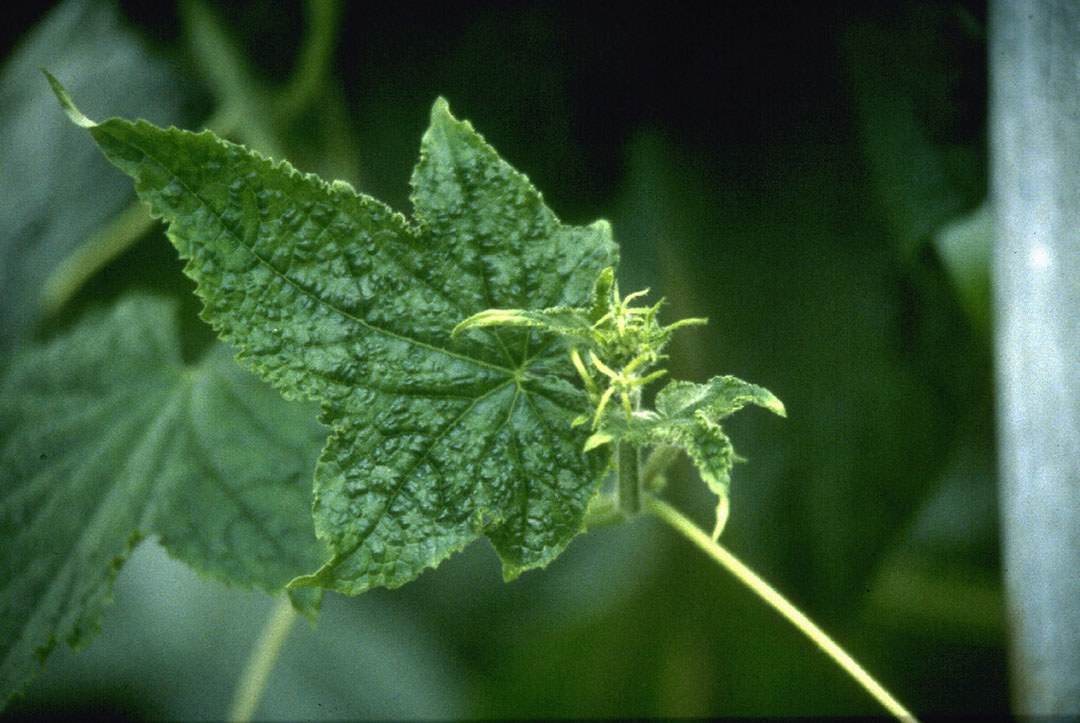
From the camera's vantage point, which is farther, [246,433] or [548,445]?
[246,433]

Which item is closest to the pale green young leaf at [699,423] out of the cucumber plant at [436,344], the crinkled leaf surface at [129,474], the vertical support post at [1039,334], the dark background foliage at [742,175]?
the cucumber plant at [436,344]

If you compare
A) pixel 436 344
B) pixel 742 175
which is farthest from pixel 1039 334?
pixel 742 175

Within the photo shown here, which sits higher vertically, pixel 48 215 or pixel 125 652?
pixel 48 215

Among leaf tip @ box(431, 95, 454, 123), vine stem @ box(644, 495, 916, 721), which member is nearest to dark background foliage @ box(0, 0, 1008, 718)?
vine stem @ box(644, 495, 916, 721)

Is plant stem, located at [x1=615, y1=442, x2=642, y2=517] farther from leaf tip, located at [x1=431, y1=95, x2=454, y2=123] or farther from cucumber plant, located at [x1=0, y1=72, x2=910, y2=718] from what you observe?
leaf tip, located at [x1=431, y1=95, x2=454, y2=123]

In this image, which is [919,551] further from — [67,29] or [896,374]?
[67,29]

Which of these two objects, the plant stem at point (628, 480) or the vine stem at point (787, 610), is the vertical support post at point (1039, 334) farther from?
the plant stem at point (628, 480)

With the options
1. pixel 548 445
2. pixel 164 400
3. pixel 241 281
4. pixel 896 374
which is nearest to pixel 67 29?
pixel 164 400
